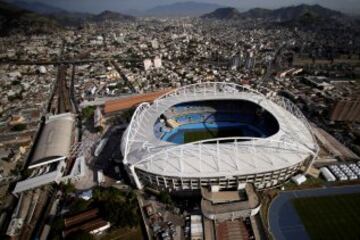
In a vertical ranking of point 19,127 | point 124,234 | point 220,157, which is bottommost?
point 19,127

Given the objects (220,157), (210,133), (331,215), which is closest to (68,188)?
(220,157)

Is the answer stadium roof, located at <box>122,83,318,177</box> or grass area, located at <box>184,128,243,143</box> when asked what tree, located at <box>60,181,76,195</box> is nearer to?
stadium roof, located at <box>122,83,318,177</box>

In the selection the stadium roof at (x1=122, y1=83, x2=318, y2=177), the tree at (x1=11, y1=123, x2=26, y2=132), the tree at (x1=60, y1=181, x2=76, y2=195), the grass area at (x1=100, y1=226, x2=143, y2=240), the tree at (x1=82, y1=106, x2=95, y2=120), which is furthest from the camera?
the tree at (x1=82, y1=106, x2=95, y2=120)

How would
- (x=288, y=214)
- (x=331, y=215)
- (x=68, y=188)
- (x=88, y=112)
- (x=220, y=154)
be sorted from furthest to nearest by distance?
1. (x=88, y=112)
2. (x=68, y=188)
3. (x=220, y=154)
4. (x=288, y=214)
5. (x=331, y=215)

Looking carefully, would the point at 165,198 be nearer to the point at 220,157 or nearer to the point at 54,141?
the point at 220,157

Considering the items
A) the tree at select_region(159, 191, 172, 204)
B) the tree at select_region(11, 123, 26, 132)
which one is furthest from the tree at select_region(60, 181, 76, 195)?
the tree at select_region(11, 123, 26, 132)

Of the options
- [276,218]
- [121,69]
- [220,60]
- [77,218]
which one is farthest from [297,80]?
[77,218]

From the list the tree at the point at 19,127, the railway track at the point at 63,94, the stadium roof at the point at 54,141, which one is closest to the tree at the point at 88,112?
the stadium roof at the point at 54,141
